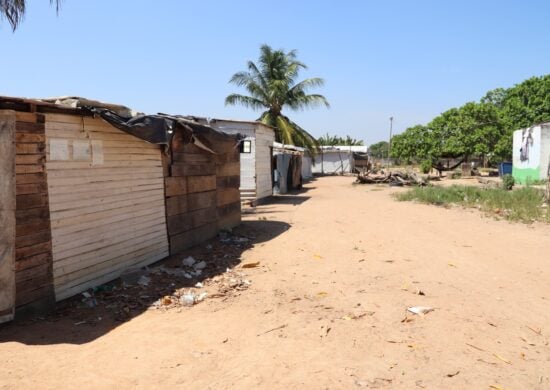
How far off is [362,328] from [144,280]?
9.66 ft

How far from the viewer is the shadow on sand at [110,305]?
4219 millimetres

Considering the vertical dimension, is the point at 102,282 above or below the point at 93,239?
below

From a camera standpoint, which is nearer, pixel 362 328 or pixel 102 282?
pixel 362 328

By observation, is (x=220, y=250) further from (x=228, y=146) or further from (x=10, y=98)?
(x=10, y=98)

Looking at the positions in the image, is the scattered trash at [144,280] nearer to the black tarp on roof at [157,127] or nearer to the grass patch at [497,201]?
the black tarp on roof at [157,127]

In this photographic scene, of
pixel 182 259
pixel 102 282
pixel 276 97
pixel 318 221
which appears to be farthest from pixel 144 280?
pixel 276 97

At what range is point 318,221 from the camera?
37.8ft

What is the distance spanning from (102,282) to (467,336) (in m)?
4.16

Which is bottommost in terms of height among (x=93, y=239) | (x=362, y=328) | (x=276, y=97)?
(x=362, y=328)

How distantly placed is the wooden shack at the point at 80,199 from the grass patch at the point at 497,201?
8.22 m

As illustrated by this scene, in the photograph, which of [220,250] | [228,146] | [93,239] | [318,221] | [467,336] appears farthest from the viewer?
[318,221]

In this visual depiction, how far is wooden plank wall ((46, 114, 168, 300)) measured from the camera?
4977 millimetres

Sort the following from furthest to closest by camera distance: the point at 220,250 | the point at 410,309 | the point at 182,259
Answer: the point at 220,250
the point at 182,259
the point at 410,309

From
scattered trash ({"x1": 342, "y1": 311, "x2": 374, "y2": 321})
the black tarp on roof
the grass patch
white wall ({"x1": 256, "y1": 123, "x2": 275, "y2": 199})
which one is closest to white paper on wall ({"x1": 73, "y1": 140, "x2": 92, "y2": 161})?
the black tarp on roof
